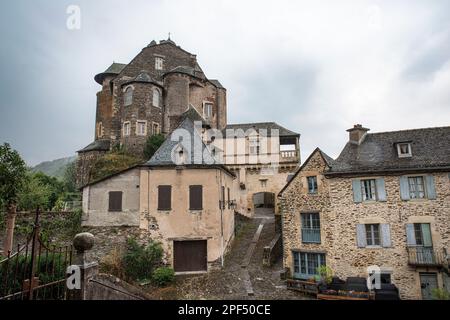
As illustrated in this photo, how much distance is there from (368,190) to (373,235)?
2.33 m

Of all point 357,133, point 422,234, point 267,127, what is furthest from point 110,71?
point 422,234

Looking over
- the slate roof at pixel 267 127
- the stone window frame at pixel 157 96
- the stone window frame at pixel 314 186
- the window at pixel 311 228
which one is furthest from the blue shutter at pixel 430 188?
the stone window frame at pixel 157 96

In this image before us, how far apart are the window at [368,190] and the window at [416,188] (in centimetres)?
168

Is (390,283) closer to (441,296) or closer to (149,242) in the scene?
(441,296)

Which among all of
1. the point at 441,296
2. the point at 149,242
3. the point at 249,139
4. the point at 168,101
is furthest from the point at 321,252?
the point at 168,101

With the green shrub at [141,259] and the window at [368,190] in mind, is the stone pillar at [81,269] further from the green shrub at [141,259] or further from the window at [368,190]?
the window at [368,190]

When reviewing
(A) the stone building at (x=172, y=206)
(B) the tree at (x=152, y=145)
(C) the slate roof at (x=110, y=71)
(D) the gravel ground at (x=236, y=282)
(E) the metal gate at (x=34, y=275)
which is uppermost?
(C) the slate roof at (x=110, y=71)

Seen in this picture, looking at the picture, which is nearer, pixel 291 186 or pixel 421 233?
pixel 421 233

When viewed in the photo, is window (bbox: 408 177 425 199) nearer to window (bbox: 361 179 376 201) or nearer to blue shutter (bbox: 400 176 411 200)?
blue shutter (bbox: 400 176 411 200)

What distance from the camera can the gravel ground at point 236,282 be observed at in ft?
41.6

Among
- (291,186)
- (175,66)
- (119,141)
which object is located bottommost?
(291,186)
